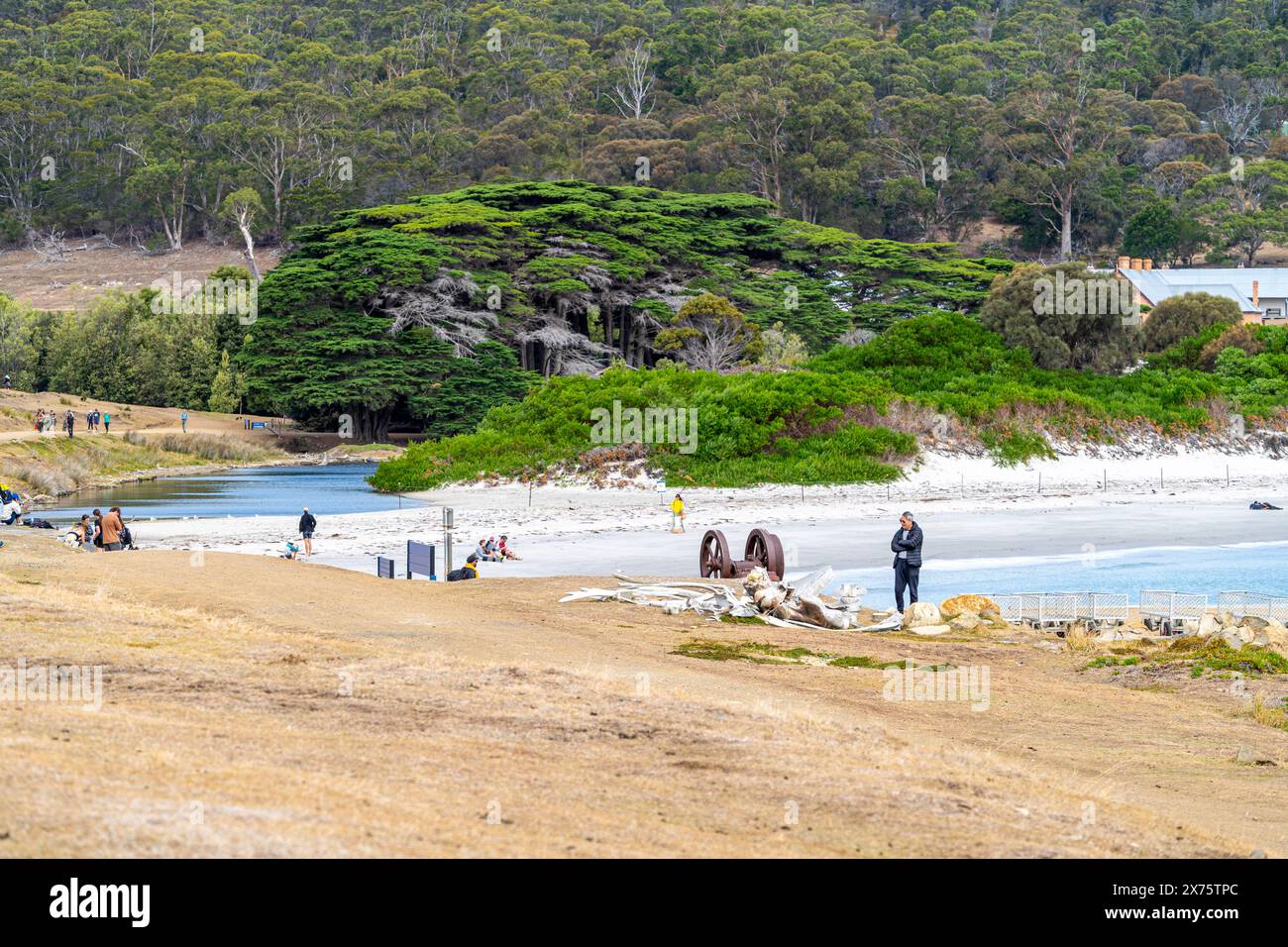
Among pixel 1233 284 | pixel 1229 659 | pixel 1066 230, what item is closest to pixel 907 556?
pixel 1229 659

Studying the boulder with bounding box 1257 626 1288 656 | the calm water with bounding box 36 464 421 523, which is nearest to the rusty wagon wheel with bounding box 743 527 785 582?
the boulder with bounding box 1257 626 1288 656

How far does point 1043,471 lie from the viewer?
162ft

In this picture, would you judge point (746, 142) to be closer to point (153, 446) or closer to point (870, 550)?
point (153, 446)

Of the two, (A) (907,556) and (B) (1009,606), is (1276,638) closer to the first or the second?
(B) (1009,606)

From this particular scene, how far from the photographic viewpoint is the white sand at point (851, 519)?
1271 inches

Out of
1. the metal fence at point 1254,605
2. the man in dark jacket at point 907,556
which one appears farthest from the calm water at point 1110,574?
the man in dark jacket at point 907,556

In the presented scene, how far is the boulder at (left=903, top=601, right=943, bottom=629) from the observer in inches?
818

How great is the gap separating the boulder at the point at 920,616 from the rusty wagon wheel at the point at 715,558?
4.54 m

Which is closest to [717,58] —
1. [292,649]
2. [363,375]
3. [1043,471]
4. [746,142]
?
[746,142]

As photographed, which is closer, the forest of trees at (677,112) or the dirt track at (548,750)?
the dirt track at (548,750)

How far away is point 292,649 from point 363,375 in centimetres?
6428

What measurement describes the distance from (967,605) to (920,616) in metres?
1.20

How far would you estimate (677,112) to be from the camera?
13638 centimetres

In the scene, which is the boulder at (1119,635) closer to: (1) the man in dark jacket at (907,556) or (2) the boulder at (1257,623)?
(2) the boulder at (1257,623)
